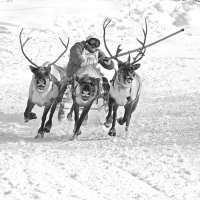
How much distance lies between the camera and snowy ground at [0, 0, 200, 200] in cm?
632

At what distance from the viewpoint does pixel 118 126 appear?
11453 mm

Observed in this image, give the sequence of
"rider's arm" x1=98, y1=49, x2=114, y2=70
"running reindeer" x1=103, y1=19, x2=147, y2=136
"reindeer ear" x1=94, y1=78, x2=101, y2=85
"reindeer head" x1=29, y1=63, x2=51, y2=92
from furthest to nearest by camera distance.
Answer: "rider's arm" x1=98, y1=49, x2=114, y2=70, "reindeer ear" x1=94, y1=78, x2=101, y2=85, "running reindeer" x1=103, y1=19, x2=147, y2=136, "reindeer head" x1=29, y1=63, x2=51, y2=92

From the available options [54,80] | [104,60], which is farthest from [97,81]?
[104,60]

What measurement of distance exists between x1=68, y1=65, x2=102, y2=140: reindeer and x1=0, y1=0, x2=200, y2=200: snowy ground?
2.00 ft

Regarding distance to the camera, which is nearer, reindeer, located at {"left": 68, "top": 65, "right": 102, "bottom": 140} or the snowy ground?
the snowy ground

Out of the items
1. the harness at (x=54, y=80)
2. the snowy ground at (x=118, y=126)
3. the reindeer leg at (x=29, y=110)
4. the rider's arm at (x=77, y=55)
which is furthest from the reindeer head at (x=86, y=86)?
the reindeer leg at (x=29, y=110)

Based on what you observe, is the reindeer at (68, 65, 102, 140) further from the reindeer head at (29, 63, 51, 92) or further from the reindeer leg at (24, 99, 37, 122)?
the reindeer leg at (24, 99, 37, 122)

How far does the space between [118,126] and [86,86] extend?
2.19 metres

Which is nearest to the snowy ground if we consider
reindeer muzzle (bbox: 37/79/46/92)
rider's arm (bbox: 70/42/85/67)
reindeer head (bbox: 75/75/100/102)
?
reindeer head (bbox: 75/75/100/102)

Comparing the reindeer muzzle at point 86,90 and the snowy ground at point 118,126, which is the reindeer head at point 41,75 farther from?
the snowy ground at point 118,126

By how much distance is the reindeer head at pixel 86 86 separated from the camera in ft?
31.3

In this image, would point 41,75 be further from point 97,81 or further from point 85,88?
point 97,81

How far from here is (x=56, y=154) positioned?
25.5 ft

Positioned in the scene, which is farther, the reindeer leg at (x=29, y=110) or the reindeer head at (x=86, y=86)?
the reindeer leg at (x=29, y=110)
